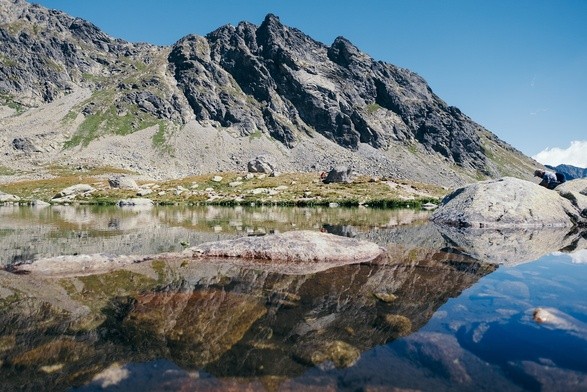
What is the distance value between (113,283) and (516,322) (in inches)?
531

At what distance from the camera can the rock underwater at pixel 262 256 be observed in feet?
54.3

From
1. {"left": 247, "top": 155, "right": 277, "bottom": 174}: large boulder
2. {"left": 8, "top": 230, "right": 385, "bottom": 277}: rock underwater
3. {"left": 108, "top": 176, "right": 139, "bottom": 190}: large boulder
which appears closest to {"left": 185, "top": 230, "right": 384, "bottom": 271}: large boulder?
{"left": 8, "top": 230, "right": 385, "bottom": 277}: rock underwater

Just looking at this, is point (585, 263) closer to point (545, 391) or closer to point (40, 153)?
point (545, 391)

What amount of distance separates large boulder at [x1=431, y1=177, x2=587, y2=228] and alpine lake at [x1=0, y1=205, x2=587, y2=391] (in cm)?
1933

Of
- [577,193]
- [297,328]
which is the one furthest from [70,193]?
[577,193]

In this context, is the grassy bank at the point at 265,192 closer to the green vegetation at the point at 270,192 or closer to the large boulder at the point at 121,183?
the green vegetation at the point at 270,192

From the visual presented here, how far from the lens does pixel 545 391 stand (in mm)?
7164

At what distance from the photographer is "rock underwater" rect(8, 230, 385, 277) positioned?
16.5m

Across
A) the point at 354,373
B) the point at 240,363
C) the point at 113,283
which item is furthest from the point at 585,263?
the point at 113,283

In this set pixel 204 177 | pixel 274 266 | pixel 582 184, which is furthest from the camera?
pixel 204 177

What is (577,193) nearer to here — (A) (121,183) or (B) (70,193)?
(A) (121,183)

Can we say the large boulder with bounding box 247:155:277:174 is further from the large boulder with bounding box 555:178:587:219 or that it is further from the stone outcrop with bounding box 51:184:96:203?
the large boulder with bounding box 555:178:587:219

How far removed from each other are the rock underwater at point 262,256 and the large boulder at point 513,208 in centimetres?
2094

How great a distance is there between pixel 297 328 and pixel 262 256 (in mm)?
9252
